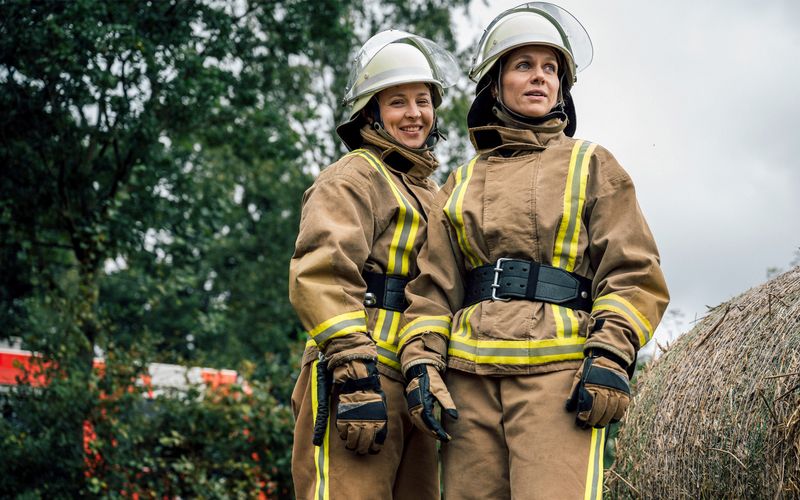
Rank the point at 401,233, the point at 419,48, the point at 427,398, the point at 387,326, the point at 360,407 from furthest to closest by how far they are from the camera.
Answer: the point at 419,48 < the point at 401,233 < the point at 387,326 < the point at 360,407 < the point at 427,398

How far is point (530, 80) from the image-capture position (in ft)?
13.5

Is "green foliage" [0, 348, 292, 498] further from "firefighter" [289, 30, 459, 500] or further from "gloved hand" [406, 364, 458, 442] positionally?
"gloved hand" [406, 364, 458, 442]

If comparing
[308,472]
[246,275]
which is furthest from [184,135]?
[246,275]

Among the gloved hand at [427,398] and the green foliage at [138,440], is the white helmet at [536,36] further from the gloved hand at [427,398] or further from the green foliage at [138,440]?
the green foliage at [138,440]

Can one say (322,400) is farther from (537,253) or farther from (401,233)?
(537,253)

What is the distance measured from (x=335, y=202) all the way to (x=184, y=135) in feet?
23.2

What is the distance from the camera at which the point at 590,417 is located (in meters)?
3.50

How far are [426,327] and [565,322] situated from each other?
1.78 feet

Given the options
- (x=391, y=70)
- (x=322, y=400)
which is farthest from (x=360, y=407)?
(x=391, y=70)

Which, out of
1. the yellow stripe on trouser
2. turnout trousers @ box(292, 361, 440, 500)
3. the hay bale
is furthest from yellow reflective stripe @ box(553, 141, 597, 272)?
the hay bale

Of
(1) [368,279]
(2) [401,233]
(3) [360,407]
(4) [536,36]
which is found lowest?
(3) [360,407]

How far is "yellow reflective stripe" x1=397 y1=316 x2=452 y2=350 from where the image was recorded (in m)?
3.90

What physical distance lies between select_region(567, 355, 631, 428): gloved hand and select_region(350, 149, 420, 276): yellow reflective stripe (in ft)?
3.34

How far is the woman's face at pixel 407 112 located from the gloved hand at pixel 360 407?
3.86ft
